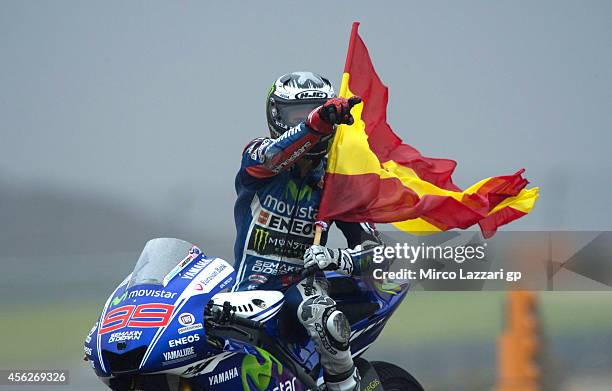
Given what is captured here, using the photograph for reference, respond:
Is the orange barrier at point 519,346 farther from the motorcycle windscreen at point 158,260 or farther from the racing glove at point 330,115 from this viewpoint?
the motorcycle windscreen at point 158,260

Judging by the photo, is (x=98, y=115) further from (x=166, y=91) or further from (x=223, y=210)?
(x=223, y=210)

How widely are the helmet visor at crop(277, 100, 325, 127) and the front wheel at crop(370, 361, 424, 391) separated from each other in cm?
128

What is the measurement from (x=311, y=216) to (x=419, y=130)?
11.6 feet

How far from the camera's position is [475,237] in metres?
8.16

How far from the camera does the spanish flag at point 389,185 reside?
5070 mm

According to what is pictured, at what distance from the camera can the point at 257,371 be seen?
14.1 ft

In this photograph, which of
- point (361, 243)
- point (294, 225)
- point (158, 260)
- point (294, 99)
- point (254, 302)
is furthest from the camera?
point (361, 243)

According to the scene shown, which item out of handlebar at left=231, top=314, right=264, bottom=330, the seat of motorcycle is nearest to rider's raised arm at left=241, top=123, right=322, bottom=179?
the seat of motorcycle

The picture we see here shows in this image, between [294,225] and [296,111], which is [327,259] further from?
[296,111]

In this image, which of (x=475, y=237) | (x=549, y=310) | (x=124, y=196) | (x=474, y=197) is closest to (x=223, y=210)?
(x=124, y=196)

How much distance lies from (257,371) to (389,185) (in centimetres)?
139

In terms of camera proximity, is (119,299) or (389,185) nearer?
(119,299)

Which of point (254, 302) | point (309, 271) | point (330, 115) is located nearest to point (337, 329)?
point (309, 271)

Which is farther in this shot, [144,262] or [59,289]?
[59,289]
